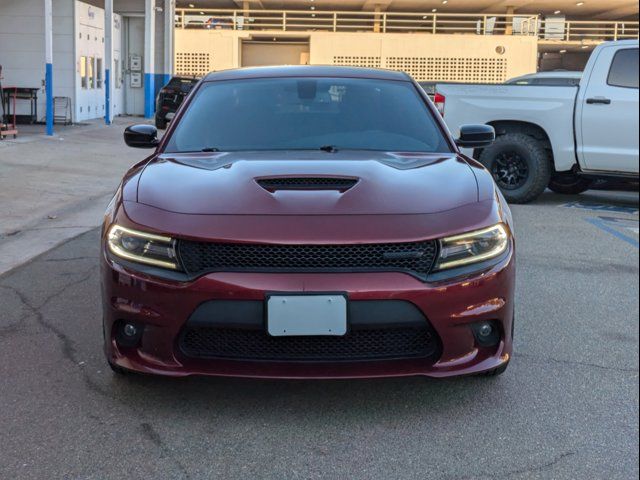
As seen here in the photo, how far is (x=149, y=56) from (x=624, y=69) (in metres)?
20.4

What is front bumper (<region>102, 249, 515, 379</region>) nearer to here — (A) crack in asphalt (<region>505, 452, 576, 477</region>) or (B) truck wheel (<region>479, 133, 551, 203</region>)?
(A) crack in asphalt (<region>505, 452, 576, 477</region>)

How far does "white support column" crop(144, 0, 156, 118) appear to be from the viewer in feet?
86.1

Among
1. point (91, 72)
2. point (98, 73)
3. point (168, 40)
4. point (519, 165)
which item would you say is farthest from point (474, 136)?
point (168, 40)

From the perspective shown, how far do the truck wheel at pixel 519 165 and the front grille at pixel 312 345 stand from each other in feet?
22.1

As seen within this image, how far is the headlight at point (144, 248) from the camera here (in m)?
3.15

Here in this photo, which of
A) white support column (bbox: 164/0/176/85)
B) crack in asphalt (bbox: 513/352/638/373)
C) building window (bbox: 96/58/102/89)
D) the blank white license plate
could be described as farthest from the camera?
white support column (bbox: 164/0/176/85)

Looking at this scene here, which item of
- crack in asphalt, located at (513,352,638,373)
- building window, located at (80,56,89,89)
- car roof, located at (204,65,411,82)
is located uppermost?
building window, located at (80,56,89,89)

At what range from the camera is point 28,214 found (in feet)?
27.7

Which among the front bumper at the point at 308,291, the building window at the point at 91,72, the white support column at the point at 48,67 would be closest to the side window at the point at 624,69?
the front bumper at the point at 308,291

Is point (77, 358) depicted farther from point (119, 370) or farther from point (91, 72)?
point (91, 72)

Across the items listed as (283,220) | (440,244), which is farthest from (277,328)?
(440,244)

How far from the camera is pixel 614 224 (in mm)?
8555

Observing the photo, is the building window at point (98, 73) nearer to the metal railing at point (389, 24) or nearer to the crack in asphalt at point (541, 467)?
the metal railing at point (389, 24)

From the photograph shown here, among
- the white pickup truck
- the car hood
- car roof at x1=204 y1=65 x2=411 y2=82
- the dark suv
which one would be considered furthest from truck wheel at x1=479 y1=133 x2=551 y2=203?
the dark suv
